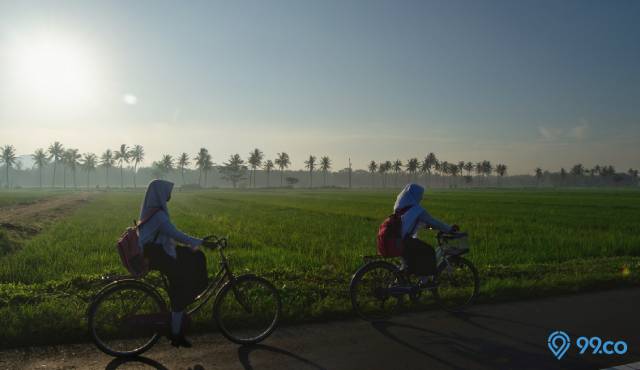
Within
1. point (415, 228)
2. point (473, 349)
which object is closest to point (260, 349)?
point (473, 349)

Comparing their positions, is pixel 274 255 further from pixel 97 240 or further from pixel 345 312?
pixel 97 240

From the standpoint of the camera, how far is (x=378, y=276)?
7.08 meters

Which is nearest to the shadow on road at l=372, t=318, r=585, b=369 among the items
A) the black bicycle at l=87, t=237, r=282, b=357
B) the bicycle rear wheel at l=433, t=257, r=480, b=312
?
the bicycle rear wheel at l=433, t=257, r=480, b=312

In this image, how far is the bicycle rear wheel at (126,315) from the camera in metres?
5.41

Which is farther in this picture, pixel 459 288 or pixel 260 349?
pixel 459 288

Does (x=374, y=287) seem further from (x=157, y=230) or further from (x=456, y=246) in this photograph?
(x=157, y=230)

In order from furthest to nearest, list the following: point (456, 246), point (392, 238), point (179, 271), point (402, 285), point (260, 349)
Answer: point (456, 246) → point (402, 285) → point (392, 238) → point (260, 349) → point (179, 271)

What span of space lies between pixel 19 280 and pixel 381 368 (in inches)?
363

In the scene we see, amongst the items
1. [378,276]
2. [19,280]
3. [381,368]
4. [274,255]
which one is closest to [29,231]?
[19,280]

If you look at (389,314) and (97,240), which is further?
(97,240)

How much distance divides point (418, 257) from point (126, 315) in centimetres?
443

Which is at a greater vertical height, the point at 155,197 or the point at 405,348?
the point at 155,197

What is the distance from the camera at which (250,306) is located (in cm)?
615

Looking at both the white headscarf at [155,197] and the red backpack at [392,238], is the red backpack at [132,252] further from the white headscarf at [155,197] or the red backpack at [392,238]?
the red backpack at [392,238]
